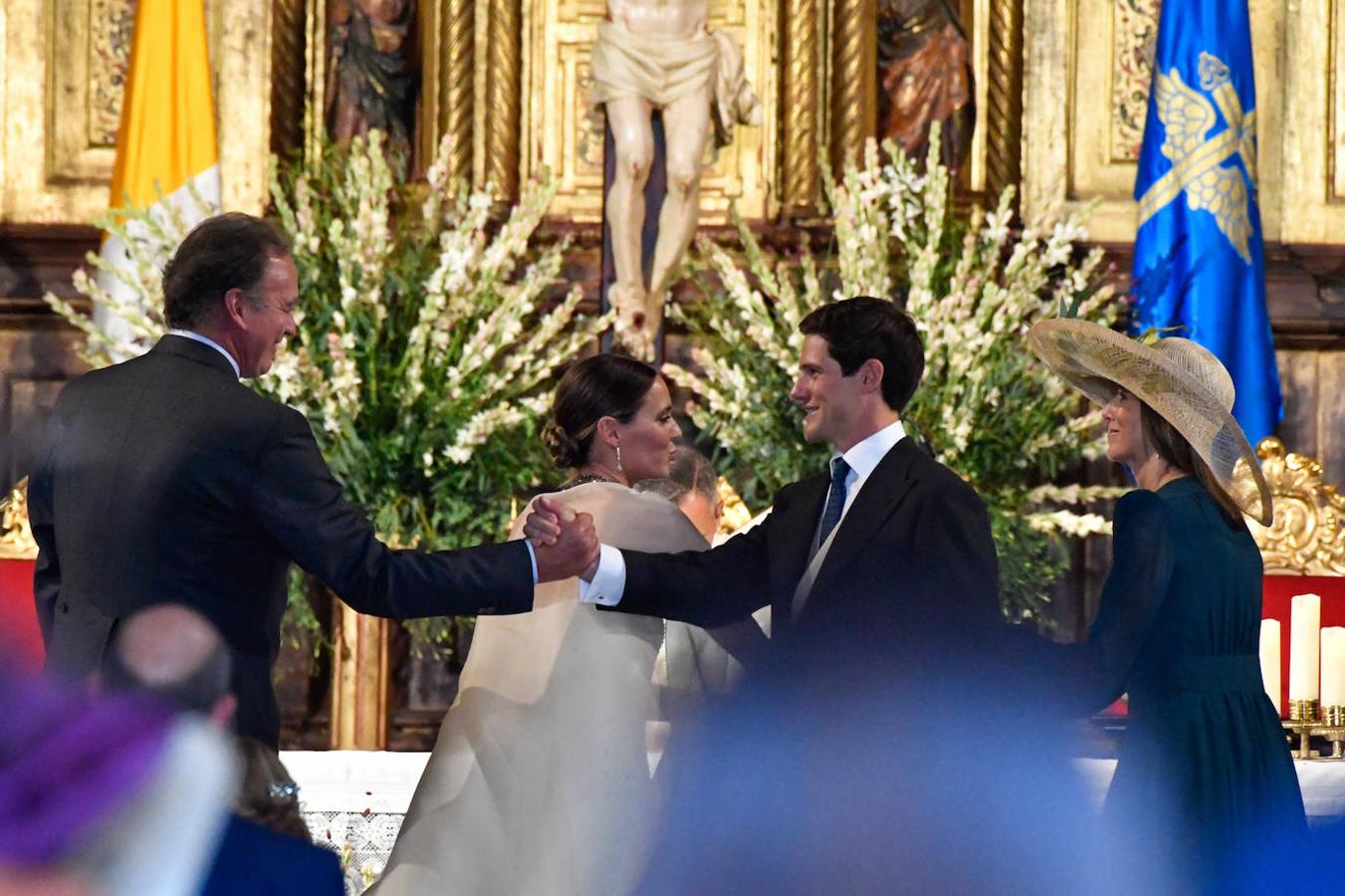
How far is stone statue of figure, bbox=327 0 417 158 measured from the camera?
281 inches

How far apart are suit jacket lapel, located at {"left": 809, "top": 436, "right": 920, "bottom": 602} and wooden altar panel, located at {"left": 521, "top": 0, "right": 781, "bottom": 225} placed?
4.15m

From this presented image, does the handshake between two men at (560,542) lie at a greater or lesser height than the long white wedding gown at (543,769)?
greater

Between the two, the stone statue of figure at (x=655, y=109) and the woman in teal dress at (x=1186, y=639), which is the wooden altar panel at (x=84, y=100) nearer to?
the stone statue of figure at (x=655, y=109)

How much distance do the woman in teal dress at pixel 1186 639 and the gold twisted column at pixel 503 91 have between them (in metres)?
4.13

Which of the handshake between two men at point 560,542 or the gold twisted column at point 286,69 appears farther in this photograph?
the gold twisted column at point 286,69

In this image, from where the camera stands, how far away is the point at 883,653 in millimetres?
3107

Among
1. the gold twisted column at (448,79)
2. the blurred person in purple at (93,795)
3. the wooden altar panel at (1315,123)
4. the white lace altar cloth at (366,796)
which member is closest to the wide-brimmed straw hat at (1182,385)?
the white lace altar cloth at (366,796)

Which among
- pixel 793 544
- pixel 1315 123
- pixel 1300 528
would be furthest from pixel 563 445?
pixel 1315 123

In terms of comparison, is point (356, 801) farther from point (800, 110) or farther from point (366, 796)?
point (800, 110)

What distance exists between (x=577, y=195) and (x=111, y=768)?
5.68 m

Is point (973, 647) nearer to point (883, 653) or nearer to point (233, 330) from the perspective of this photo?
point (883, 653)

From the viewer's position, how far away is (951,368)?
18.6ft

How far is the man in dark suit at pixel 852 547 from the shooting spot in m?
3.11

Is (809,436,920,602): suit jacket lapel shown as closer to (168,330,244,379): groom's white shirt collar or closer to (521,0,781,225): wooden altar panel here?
(168,330,244,379): groom's white shirt collar
